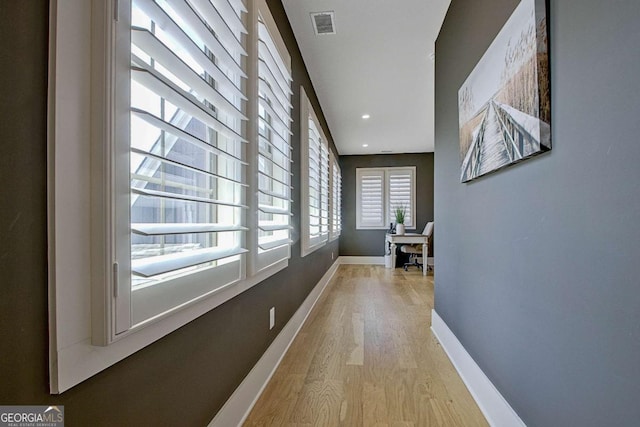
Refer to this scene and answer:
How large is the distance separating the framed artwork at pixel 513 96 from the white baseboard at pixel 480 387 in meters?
1.04

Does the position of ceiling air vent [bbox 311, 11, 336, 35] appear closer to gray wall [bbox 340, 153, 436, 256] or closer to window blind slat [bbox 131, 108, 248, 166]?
window blind slat [bbox 131, 108, 248, 166]

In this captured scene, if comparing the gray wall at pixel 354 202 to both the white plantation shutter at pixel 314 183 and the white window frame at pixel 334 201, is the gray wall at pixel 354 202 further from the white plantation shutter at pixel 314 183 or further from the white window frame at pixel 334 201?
the white plantation shutter at pixel 314 183

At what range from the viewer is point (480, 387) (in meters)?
1.68

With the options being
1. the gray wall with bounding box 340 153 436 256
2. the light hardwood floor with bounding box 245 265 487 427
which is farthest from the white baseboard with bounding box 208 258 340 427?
the gray wall with bounding box 340 153 436 256

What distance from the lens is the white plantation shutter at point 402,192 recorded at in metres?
7.43

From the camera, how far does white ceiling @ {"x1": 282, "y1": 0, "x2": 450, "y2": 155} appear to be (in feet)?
7.75

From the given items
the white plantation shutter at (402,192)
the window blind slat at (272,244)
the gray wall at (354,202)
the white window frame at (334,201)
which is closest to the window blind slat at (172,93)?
the window blind slat at (272,244)

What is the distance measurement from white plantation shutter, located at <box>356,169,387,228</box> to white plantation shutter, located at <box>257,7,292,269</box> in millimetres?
5304

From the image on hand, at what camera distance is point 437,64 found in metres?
2.75

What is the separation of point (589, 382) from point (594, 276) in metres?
0.30

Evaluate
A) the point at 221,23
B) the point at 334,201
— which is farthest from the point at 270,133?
the point at 334,201

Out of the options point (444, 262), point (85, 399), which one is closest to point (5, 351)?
point (85, 399)

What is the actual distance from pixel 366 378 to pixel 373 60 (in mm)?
2724

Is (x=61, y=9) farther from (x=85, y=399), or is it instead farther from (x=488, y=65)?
(x=488, y=65)
